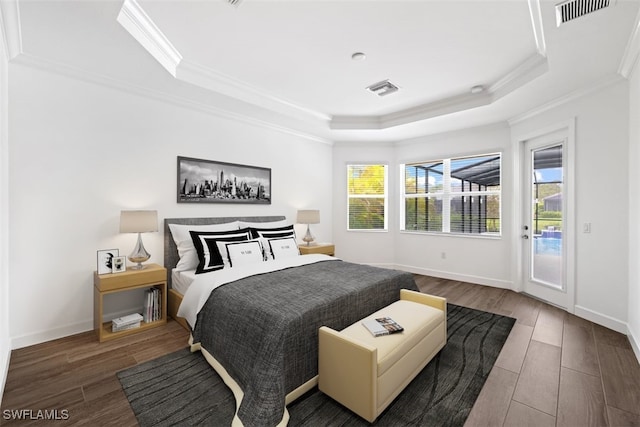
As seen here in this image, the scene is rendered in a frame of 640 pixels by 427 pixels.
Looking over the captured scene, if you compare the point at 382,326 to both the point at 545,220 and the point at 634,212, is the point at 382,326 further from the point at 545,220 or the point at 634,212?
the point at 545,220

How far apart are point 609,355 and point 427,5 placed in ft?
10.4

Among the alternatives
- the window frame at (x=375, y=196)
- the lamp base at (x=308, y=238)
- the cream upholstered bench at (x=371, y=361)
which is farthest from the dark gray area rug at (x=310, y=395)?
the window frame at (x=375, y=196)

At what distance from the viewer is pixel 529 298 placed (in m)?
3.85

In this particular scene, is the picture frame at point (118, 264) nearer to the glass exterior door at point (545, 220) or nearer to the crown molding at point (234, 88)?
the crown molding at point (234, 88)

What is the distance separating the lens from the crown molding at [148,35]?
6.85ft

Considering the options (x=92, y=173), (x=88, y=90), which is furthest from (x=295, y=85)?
(x=92, y=173)

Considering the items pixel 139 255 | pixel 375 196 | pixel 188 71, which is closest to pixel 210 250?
pixel 139 255

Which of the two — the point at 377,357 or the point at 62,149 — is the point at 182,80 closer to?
the point at 62,149

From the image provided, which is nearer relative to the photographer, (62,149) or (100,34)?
(100,34)

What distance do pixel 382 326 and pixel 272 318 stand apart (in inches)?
30.1

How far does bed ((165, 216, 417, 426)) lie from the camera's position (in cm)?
165

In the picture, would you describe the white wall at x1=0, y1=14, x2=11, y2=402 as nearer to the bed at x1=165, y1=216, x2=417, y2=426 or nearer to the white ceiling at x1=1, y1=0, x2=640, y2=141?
the white ceiling at x1=1, y1=0, x2=640, y2=141

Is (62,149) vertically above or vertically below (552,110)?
below

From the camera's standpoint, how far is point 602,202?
117 inches
